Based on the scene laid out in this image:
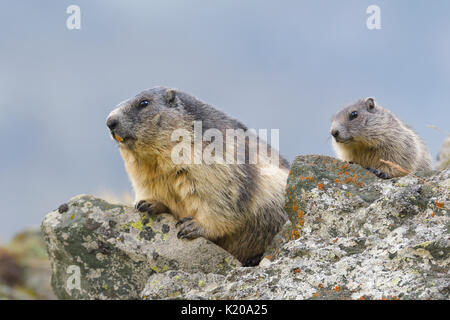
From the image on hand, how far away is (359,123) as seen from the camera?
33.6ft

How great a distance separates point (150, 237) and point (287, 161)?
141 inches

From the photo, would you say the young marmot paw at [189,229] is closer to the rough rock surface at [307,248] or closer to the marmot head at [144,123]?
the rough rock surface at [307,248]

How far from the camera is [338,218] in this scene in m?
6.71

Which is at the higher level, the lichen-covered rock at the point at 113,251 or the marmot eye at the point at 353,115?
the marmot eye at the point at 353,115

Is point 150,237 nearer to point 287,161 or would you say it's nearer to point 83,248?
point 83,248

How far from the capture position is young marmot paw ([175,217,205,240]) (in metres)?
8.36

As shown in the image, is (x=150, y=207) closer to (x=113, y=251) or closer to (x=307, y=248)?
(x=113, y=251)

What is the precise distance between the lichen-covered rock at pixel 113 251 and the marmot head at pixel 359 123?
339cm

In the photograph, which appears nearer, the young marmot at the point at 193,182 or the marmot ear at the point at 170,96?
the young marmot at the point at 193,182

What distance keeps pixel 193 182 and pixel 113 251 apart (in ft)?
5.48

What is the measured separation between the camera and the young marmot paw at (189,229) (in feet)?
27.4

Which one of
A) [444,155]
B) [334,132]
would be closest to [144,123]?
[334,132]

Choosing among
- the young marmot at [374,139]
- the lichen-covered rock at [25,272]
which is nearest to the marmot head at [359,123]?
the young marmot at [374,139]
